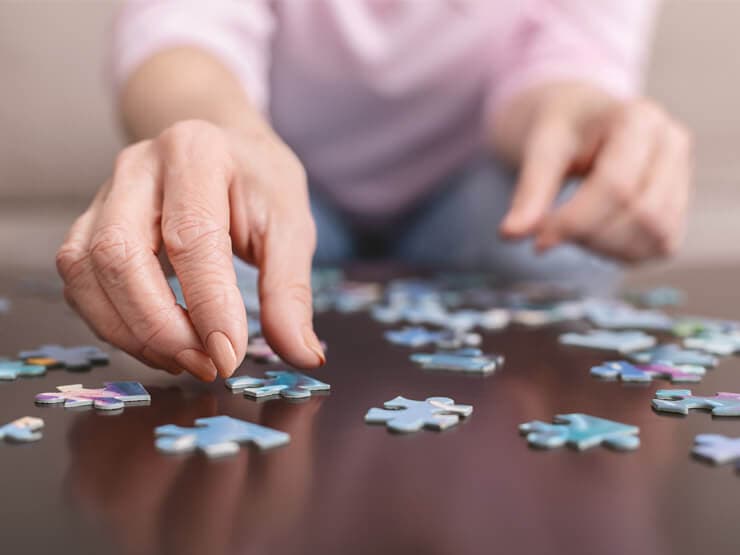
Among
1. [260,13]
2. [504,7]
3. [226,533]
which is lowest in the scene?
[226,533]

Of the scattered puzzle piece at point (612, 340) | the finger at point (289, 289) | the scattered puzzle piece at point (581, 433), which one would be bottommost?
the scattered puzzle piece at point (581, 433)

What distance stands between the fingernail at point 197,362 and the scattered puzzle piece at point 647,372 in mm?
372

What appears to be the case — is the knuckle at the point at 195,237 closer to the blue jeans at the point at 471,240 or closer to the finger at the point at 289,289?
the finger at the point at 289,289

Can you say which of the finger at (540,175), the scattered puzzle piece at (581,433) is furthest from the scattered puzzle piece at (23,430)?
the finger at (540,175)

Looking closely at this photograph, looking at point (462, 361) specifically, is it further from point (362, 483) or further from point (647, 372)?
point (362, 483)

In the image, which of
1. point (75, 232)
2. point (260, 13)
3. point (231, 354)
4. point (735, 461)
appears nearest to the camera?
point (735, 461)

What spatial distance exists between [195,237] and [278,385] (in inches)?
5.8

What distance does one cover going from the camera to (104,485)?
470 millimetres

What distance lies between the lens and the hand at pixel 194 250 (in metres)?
0.65

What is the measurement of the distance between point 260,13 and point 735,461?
1.38m

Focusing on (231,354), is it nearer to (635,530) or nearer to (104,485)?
(104,485)

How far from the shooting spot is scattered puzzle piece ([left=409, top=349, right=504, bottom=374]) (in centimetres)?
78

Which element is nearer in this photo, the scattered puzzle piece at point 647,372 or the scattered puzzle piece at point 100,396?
the scattered puzzle piece at point 100,396

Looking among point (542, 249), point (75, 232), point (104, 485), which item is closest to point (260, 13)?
point (542, 249)
